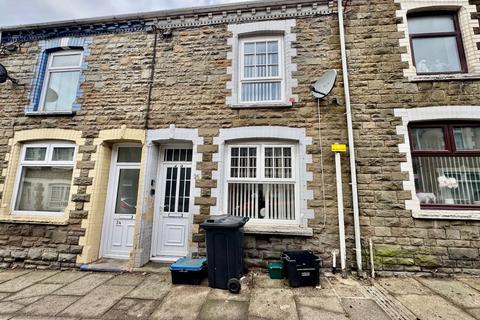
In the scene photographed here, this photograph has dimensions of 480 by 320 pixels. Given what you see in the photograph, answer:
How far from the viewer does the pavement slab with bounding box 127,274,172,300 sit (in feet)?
12.2

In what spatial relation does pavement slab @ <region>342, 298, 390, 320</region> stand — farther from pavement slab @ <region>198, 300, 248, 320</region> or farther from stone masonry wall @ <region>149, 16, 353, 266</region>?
pavement slab @ <region>198, 300, 248, 320</region>

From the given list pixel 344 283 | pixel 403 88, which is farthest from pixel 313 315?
pixel 403 88

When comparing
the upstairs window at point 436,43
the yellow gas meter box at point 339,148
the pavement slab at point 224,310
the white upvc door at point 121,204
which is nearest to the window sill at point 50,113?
the white upvc door at point 121,204

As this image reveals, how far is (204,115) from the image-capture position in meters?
5.45

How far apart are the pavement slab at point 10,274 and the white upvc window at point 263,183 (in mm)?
4494

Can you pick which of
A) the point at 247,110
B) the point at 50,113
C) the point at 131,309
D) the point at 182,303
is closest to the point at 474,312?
the point at 182,303

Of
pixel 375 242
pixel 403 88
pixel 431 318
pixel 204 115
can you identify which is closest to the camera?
pixel 431 318

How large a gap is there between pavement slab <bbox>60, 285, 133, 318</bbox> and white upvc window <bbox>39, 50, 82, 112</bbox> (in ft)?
15.3

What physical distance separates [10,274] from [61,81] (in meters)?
4.81

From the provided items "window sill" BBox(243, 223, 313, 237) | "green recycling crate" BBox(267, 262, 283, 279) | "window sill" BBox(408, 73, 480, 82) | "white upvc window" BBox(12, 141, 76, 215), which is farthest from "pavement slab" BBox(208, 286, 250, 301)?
"window sill" BBox(408, 73, 480, 82)

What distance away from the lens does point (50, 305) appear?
3.42 metres

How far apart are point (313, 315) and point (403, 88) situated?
4900 mm

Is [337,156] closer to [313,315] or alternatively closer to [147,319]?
[313,315]

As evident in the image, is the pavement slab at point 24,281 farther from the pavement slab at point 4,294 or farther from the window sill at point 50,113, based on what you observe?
the window sill at point 50,113
